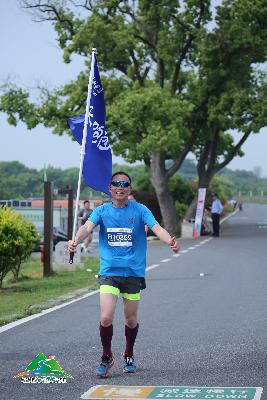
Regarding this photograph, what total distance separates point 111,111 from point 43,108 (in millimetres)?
4423

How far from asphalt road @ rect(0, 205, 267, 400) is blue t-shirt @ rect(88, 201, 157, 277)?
847 millimetres

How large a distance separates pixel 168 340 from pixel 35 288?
8325 millimetres

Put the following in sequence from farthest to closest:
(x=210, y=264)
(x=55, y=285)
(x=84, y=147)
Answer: (x=210, y=264)
(x=55, y=285)
(x=84, y=147)

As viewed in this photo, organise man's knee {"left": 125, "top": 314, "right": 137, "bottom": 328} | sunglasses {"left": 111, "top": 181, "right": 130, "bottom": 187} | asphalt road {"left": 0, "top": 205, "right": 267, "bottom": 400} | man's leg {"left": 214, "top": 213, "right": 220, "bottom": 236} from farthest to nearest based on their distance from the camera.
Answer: man's leg {"left": 214, "top": 213, "right": 220, "bottom": 236} → man's knee {"left": 125, "top": 314, "right": 137, "bottom": 328} → sunglasses {"left": 111, "top": 181, "right": 130, "bottom": 187} → asphalt road {"left": 0, "top": 205, "right": 267, "bottom": 400}

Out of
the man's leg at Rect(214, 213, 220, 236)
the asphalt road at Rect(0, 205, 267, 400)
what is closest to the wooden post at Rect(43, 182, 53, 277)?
the asphalt road at Rect(0, 205, 267, 400)

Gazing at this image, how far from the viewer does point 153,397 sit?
7129mm

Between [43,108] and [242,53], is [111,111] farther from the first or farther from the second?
[242,53]

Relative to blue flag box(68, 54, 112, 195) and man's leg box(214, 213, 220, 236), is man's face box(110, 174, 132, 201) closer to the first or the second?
blue flag box(68, 54, 112, 195)

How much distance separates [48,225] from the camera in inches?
853

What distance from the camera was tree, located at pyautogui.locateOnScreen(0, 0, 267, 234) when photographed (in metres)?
44.4

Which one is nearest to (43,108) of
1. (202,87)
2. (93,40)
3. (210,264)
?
(93,40)

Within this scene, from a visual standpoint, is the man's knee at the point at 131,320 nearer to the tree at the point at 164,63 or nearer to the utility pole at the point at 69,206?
the utility pole at the point at 69,206

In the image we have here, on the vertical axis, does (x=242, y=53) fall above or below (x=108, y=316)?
above

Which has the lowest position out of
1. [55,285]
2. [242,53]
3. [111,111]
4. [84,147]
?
[55,285]
